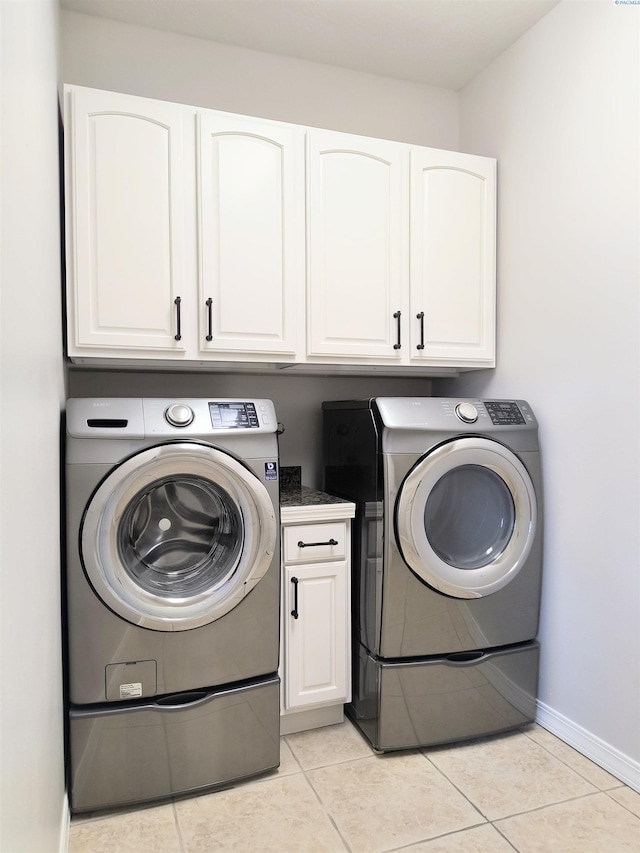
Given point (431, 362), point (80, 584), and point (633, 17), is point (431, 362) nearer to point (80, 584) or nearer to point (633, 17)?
point (633, 17)

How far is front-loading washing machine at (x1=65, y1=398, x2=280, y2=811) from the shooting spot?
1.72 m

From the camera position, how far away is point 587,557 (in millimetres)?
2068

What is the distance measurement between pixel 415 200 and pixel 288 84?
2.69 ft

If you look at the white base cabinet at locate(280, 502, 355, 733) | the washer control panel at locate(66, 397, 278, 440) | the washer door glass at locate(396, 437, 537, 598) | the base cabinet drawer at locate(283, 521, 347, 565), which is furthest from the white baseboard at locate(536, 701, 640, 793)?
the washer control panel at locate(66, 397, 278, 440)

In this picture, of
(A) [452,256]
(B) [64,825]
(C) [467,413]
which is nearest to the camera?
(B) [64,825]

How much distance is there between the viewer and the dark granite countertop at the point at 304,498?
2.17 metres

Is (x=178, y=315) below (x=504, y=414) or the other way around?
the other way around

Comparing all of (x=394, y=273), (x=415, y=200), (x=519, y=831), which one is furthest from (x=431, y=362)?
(x=519, y=831)

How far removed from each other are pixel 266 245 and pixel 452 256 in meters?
0.80

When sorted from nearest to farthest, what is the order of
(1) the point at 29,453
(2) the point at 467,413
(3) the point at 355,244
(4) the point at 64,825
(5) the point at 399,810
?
1. (1) the point at 29,453
2. (4) the point at 64,825
3. (5) the point at 399,810
4. (2) the point at 467,413
5. (3) the point at 355,244

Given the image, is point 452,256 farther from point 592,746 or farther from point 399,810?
point 399,810

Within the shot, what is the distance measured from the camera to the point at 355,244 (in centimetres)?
227

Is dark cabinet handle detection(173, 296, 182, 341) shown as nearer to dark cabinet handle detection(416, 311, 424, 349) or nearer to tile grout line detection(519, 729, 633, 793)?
dark cabinet handle detection(416, 311, 424, 349)

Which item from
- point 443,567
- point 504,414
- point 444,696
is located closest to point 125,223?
point 504,414
